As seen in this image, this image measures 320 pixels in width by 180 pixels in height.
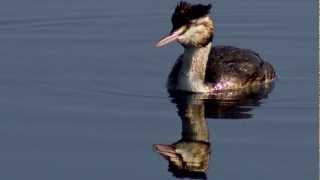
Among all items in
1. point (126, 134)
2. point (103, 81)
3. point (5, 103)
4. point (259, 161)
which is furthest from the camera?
point (103, 81)

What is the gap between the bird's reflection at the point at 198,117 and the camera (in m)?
15.3

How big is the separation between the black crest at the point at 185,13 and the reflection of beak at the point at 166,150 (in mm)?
3024

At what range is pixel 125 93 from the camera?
1853cm

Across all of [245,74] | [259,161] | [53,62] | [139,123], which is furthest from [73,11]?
[259,161]

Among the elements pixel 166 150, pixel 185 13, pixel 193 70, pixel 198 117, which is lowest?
pixel 166 150

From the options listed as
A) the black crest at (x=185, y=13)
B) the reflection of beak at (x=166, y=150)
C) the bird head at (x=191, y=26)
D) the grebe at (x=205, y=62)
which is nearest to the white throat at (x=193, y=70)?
the grebe at (x=205, y=62)

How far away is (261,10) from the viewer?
23219 millimetres

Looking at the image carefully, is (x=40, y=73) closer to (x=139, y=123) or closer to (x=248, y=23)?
(x=139, y=123)

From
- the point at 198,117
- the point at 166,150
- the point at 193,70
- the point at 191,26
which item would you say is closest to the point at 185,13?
the point at 191,26

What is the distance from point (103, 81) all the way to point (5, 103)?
1.99 metres

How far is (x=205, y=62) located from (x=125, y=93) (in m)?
1.49

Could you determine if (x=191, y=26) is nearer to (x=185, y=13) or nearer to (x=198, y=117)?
(x=185, y=13)

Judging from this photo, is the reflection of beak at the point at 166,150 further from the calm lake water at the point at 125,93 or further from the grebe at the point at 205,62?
the grebe at the point at 205,62

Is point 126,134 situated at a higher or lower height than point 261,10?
lower
